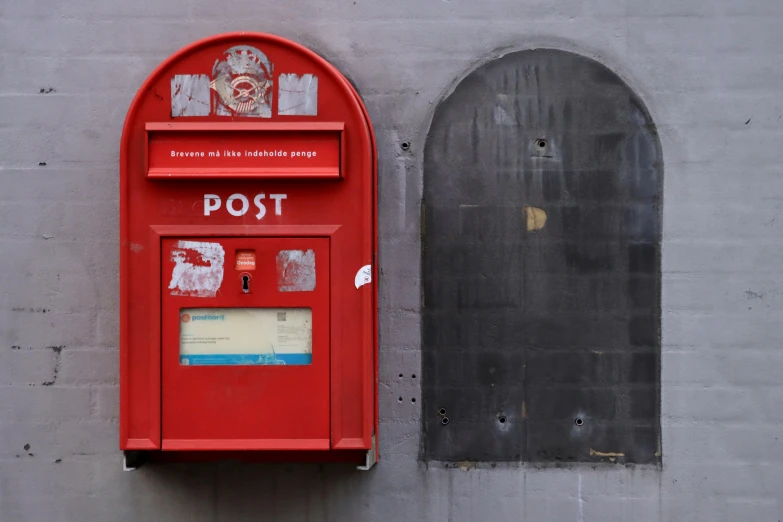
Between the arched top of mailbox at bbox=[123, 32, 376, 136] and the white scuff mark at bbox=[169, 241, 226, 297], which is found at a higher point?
the arched top of mailbox at bbox=[123, 32, 376, 136]

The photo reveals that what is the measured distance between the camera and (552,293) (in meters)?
2.64

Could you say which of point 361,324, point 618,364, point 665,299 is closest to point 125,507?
point 361,324

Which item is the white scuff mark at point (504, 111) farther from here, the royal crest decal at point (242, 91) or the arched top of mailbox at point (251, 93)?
the royal crest decal at point (242, 91)

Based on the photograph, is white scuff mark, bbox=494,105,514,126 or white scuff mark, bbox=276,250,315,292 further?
white scuff mark, bbox=494,105,514,126

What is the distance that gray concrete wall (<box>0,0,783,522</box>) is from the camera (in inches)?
104

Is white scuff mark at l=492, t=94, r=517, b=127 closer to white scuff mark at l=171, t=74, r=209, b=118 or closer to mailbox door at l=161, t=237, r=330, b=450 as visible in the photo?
mailbox door at l=161, t=237, r=330, b=450

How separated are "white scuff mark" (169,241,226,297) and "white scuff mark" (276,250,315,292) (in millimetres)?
212

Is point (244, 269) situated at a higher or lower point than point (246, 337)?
higher

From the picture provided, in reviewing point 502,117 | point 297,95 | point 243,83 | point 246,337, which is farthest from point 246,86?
point 502,117

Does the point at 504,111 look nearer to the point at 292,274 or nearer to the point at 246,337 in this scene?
the point at 292,274

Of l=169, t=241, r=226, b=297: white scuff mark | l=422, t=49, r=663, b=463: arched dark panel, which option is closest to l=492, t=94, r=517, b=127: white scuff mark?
l=422, t=49, r=663, b=463: arched dark panel

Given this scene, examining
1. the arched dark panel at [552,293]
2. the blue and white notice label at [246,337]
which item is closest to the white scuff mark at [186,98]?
the blue and white notice label at [246,337]

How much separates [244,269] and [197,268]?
17 centimetres

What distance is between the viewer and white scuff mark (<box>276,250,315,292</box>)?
227 centimetres
